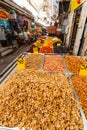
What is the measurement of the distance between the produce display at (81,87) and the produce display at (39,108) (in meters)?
0.13

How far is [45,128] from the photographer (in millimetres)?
731

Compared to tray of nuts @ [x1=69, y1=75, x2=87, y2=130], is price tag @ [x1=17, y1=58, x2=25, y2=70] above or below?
above

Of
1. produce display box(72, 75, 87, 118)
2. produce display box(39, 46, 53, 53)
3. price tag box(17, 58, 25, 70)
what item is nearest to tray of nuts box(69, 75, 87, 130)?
produce display box(72, 75, 87, 118)

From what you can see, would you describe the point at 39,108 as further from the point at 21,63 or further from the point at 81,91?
Answer: the point at 21,63

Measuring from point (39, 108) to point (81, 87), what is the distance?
562 mm

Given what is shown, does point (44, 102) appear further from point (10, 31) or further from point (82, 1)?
point (10, 31)

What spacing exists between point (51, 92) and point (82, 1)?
2573mm

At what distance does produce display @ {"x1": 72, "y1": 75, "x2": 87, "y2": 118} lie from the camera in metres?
0.97

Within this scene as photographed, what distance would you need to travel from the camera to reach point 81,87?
1.15 metres

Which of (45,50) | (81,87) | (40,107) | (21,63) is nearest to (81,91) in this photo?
(81,87)

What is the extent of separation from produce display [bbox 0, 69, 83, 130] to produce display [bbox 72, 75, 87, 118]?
0.13 metres

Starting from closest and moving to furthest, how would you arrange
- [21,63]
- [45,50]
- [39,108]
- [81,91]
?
[39,108] → [81,91] → [21,63] → [45,50]

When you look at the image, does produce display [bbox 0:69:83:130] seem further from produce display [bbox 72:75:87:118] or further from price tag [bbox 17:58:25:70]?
price tag [bbox 17:58:25:70]

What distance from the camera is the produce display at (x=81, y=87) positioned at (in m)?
0.97
